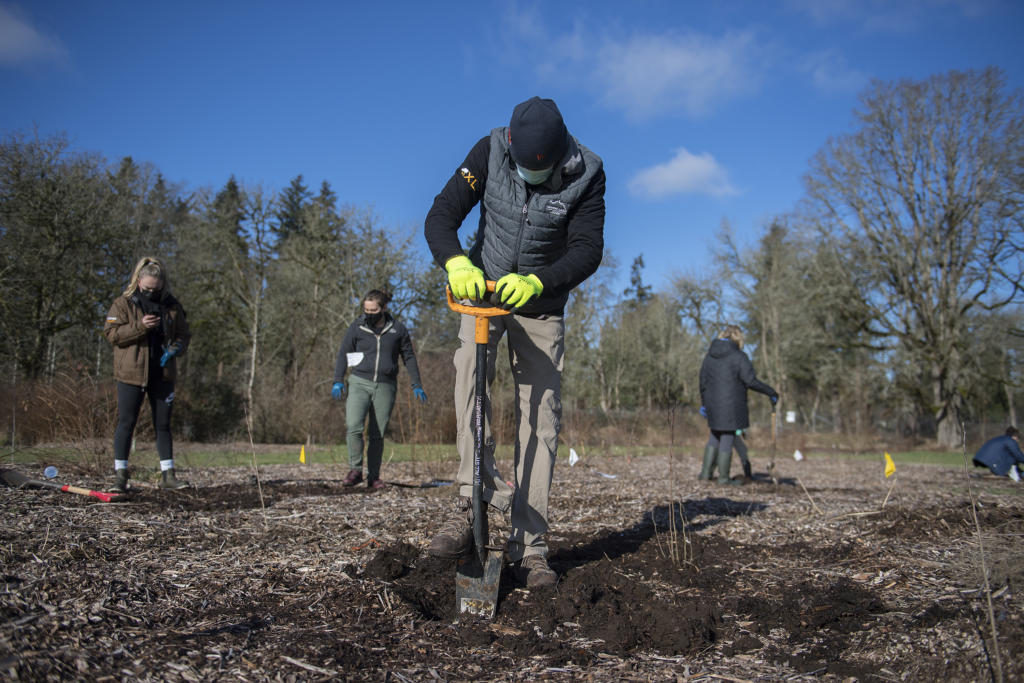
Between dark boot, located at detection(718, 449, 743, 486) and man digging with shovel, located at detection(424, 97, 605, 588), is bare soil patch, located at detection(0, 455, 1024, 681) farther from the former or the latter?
dark boot, located at detection(718, 449, 743, 486)

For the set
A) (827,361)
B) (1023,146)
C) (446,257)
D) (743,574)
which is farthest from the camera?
(827,361)

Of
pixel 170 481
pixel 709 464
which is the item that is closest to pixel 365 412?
pixel 170 481

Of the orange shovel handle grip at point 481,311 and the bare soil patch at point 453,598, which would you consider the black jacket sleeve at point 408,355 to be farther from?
the orange shovel handle grip at point 481,311

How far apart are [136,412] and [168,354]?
0.53 metres

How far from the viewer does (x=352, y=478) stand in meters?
6.40

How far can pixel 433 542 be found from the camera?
2.73 m

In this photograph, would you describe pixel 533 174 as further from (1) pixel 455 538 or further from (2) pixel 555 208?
(1) pixel 455 538

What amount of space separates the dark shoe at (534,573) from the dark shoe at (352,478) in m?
3.57

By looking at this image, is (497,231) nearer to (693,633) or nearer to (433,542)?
(433,542)

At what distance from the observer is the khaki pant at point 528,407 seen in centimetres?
313

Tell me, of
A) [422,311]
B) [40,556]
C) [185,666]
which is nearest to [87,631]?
[185,666]

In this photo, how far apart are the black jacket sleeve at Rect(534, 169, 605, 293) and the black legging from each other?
12.6ft

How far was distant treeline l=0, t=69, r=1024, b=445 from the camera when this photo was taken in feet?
50.4

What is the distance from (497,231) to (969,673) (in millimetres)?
2497
